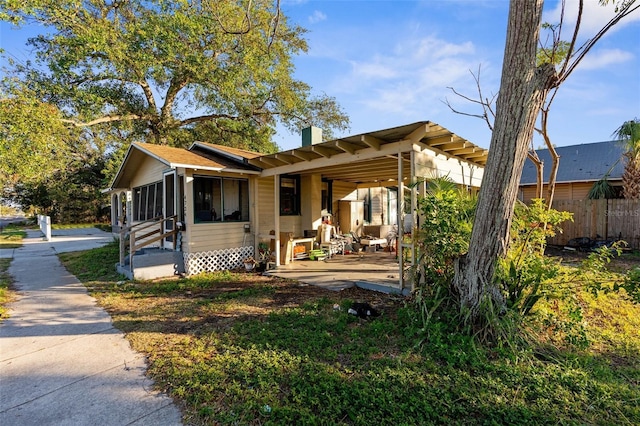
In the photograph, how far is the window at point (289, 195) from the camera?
30.9ft

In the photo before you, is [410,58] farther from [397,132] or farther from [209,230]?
[209,230]

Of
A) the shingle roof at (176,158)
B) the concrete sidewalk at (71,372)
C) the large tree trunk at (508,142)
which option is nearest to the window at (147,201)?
the shingle roof at (176,158)

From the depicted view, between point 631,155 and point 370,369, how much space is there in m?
12.4

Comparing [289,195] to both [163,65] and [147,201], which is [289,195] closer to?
[147,201]

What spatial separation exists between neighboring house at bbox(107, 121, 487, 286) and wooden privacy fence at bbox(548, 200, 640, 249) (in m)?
6.08

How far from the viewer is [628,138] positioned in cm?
995

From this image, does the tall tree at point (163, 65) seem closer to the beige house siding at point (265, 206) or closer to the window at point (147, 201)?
the window at point (147, 201)

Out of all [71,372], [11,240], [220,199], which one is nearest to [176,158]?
[220,199]

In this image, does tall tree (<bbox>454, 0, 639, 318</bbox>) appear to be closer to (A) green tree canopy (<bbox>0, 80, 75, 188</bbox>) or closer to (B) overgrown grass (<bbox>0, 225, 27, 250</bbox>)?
(A) green tree canopy (<bbox>0, 80, 75, 188</bbox>)

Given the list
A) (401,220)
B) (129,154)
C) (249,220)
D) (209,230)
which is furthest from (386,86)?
(129,154)

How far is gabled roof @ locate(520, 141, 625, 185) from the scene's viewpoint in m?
13.9

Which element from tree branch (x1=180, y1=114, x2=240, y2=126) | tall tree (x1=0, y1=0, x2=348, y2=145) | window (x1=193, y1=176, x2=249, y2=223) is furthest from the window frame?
tree branch (x1=180, y1=114, x2=240, y2=126)

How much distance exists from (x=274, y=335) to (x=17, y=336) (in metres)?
3.77

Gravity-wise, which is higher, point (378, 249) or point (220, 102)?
point (220, 102)
